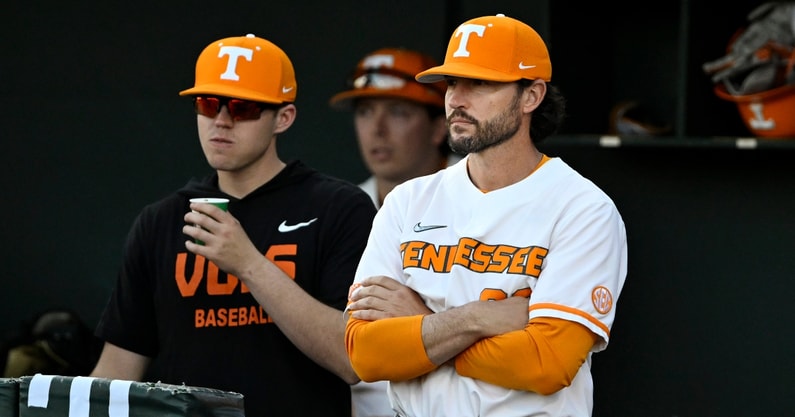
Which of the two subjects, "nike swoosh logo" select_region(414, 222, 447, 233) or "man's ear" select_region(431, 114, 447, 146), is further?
"man's ear" select_region(431, 114, 447, 146)

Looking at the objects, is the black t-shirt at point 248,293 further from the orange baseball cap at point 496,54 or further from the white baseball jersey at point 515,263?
the orange baseball cap at point 496,54

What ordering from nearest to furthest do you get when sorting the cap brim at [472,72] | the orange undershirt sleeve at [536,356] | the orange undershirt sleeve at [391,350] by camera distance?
the orange undershirt sleeve at [536,356], the orange undershirt sleeve at [391,350], the cap brim at [472,72]

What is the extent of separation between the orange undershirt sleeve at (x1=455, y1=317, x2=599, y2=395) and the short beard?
44 cm

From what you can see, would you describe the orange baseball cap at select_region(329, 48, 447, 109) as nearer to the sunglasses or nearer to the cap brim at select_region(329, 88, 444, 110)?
the cap brim at select_region(329, 88, 444, 110)

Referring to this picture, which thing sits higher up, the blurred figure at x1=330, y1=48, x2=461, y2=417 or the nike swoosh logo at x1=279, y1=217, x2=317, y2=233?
the blurred figure at x1=330, y1=48, x2=461, y2=417

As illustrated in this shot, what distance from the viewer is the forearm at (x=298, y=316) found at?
3.03m

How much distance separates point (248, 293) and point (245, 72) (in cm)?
62

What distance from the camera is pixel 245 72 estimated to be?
10.9 ft

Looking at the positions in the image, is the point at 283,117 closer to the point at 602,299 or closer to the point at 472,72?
the point at 472,72

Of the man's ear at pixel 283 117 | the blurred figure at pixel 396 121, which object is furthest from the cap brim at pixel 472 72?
the blurred figure at pixel 396 121

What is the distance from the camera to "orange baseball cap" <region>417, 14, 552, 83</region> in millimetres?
2752

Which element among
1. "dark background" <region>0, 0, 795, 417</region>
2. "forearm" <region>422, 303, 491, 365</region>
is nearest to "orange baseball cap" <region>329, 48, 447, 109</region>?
"dark background" <region>0, 0, 795, 417</region>

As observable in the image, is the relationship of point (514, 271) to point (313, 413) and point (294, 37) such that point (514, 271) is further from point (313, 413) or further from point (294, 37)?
point (294, 37)

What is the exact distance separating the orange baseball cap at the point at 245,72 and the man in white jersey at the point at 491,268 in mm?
633
